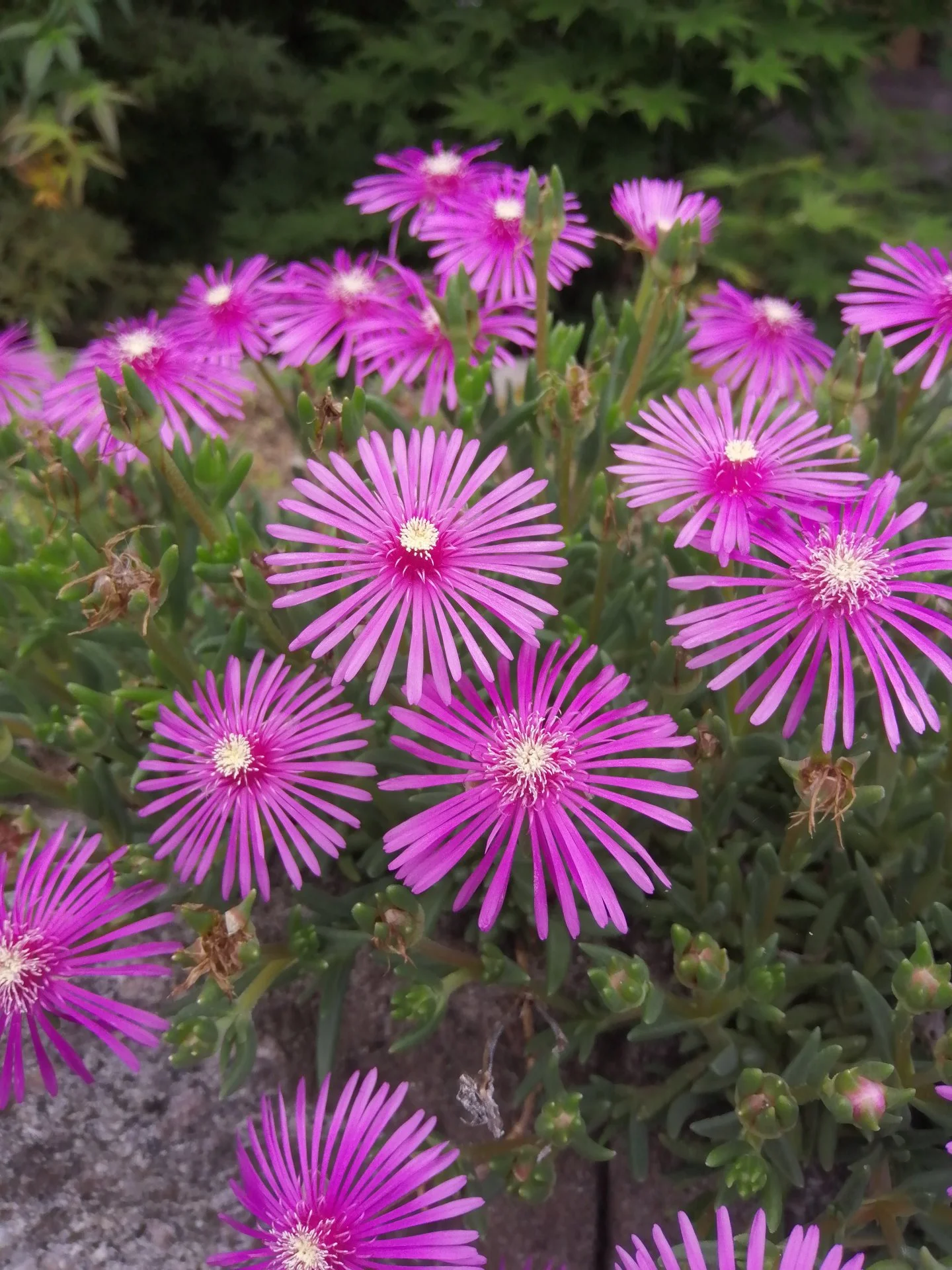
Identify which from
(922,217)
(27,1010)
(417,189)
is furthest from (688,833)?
(922,217)

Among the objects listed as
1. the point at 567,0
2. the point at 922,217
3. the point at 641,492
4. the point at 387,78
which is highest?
the point at 387,78

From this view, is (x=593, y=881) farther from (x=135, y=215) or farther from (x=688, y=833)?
(x=135, y=215)

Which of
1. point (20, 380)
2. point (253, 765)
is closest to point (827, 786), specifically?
point (253, 765)

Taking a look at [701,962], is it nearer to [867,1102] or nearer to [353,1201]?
[867,1102]

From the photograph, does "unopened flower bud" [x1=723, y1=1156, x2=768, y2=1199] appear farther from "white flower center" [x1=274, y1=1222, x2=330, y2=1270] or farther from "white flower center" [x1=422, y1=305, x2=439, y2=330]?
"white flower center" [x1=422, y1=305, x2=439, y2=330]

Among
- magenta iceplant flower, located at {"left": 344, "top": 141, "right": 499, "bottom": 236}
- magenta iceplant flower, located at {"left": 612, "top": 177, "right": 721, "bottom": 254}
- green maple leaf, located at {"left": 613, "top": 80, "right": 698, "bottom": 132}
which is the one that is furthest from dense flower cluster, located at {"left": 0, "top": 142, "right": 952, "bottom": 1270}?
green maple leaf, located at {"left": 613, "top": 80, "right": 698, "bottom": 132}

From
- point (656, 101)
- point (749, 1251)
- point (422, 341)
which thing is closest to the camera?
point (749, 1251)

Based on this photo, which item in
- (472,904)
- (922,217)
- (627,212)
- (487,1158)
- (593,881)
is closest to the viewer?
(593,881)
